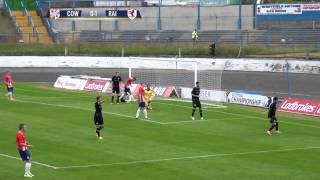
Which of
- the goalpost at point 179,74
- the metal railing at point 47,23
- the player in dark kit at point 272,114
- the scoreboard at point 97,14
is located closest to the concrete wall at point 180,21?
the metal railing at point 47,23

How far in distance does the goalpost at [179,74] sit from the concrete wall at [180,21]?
65.5 feet

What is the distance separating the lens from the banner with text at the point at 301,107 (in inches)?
1741

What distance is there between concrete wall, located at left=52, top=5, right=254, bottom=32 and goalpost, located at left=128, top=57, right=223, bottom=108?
1998cm

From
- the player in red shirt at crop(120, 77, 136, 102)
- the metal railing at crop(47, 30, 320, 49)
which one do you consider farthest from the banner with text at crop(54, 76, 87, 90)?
the metal railing at crop(47, 30, 320, 49)

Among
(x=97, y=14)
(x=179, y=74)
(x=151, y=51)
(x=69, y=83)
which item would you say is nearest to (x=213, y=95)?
(x=179, y=74)

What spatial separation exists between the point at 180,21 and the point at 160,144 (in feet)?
174

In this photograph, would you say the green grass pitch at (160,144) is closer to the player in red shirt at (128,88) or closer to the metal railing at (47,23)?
the player in red shirt at (128,88)

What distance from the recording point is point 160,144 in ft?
109

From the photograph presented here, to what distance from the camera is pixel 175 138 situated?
3503 cm

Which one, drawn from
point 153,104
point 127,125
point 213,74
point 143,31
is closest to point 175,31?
point 143,31

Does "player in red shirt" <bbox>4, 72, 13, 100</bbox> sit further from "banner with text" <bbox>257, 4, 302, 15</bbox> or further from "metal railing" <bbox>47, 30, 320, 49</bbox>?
"banner with text" <bbox>257, 4, 302, 15</bbox>

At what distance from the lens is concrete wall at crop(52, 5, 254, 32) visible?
82000 millimetres

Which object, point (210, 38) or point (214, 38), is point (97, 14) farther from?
point (214, 38)

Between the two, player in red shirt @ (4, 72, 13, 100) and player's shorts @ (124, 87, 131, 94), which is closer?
player's shorts @ (124, 87, 131, 94)
